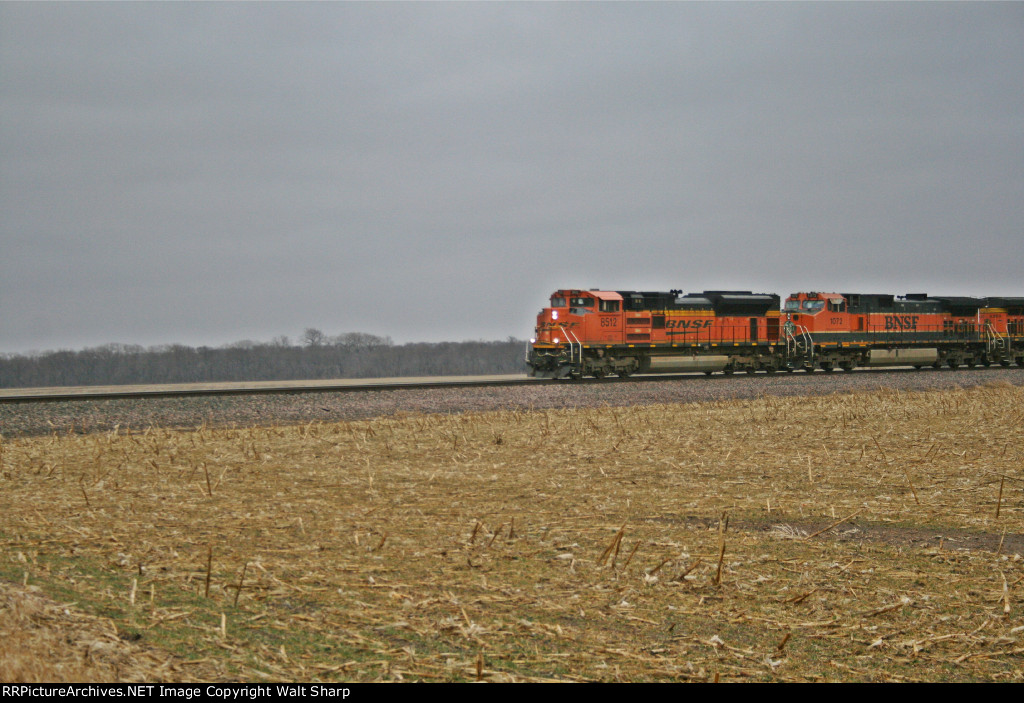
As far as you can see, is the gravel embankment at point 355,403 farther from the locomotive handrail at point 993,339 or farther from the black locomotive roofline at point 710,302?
the locomotive handrail at point 993,339

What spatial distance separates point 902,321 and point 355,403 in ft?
107

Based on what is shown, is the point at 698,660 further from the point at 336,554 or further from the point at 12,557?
the point at 12,557

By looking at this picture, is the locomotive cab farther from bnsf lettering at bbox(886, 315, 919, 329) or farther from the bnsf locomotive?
bnsf lettering at bbox(886, 315, 919, 329)

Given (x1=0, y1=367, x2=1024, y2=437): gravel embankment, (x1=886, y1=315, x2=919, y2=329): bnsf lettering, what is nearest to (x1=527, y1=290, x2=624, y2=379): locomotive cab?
(x1=0, y1=367, x2=1024, y2=437): gravel embankment

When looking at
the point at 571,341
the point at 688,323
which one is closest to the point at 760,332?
the point at 688,323

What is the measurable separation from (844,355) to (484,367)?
76.3 feet

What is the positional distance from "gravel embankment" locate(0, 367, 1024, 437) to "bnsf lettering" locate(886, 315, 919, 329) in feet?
48.7

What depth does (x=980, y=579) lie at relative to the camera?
693 cm
